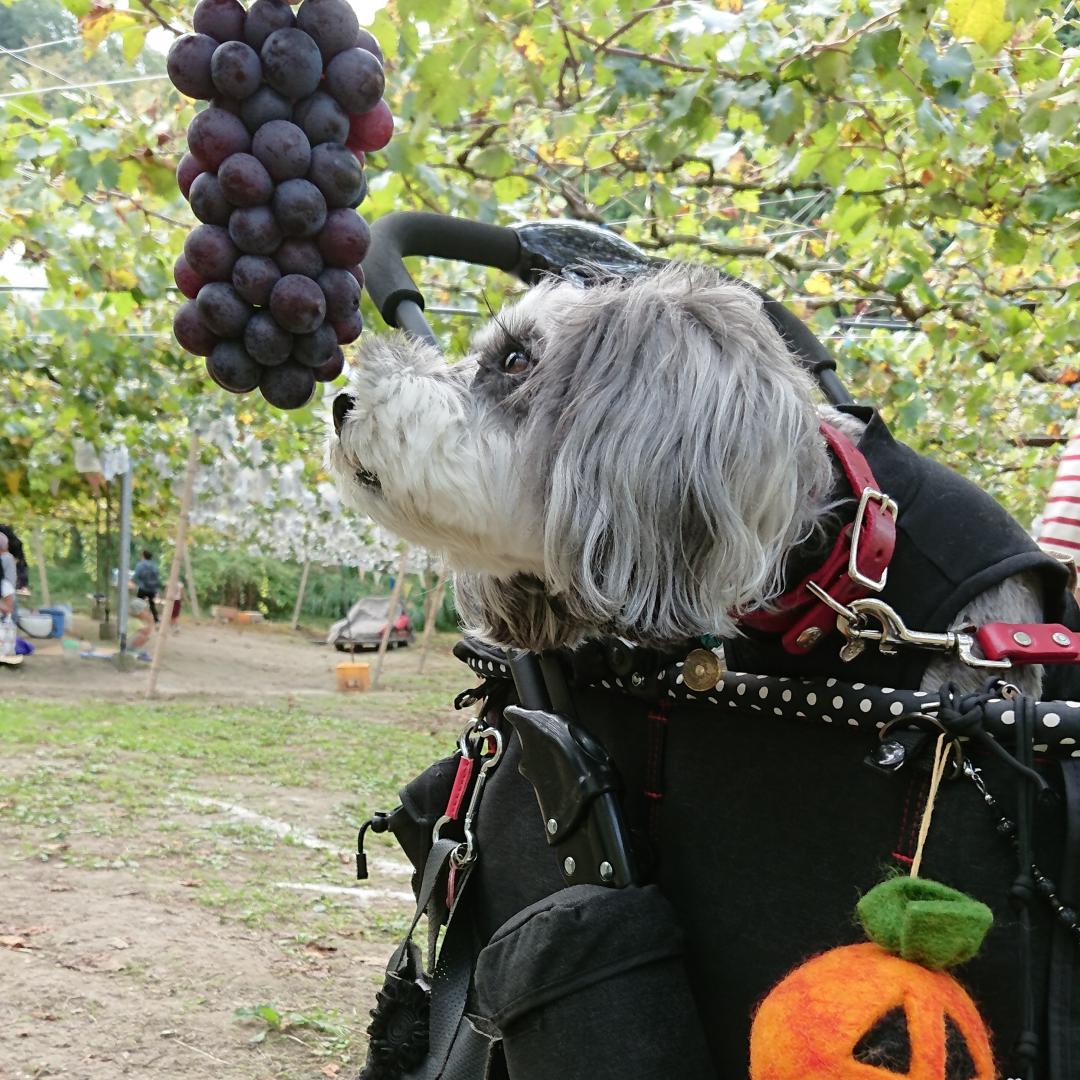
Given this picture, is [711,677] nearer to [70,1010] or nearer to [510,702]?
[510,702]

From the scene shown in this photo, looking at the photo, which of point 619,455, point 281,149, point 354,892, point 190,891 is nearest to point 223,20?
point 281,149

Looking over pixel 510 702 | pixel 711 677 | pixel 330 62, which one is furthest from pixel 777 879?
pixel 330 62

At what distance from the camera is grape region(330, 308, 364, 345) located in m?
1.01

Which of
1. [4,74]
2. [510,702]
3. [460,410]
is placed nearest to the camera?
[460,410]

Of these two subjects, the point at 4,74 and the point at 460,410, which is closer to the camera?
the point at 460,410

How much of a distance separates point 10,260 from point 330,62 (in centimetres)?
530

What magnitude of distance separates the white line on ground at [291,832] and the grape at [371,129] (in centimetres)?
463

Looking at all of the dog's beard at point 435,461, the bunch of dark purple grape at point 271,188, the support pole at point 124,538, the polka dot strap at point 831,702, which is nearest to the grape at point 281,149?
the bunch of dark purple grape at point 271,188

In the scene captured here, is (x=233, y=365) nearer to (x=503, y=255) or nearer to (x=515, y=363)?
(x=515, y=363)

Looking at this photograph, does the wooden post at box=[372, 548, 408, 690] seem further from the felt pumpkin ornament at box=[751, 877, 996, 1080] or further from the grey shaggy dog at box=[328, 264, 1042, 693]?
the felt pumpkin ornament at box=[751, 877, 996, 1080]

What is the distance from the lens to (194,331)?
0.96m

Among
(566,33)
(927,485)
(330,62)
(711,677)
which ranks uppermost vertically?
(566,33)

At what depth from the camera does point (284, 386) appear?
974mm

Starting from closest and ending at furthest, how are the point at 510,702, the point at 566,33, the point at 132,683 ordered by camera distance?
the point at 510,702
the point at 566,33
the point at 132,683
